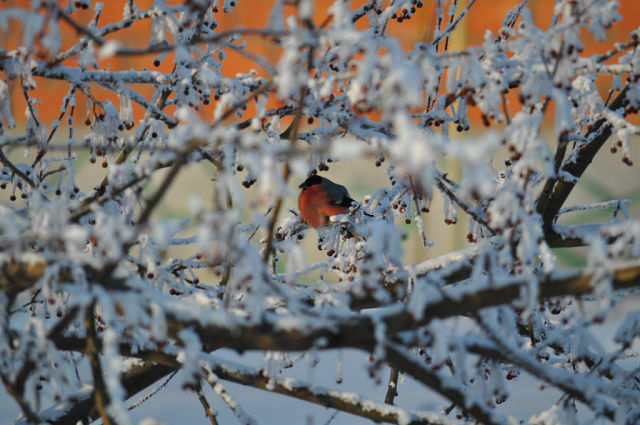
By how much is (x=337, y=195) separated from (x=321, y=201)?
206 mm

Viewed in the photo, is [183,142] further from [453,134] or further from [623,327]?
[453,134]

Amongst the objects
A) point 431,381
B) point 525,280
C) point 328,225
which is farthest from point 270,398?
point 525,280

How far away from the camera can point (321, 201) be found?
371 centimetres

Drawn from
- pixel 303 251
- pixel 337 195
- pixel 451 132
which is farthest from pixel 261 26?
pixel 303 251

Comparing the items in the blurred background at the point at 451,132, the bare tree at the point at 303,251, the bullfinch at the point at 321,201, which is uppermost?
the blurred background at the point at 451,132

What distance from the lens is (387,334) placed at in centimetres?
133

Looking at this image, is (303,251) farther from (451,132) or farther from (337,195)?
(451,132)

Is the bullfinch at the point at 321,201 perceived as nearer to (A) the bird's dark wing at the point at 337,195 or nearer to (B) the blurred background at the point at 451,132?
(A) the bird's dark wing at the point at 337,195

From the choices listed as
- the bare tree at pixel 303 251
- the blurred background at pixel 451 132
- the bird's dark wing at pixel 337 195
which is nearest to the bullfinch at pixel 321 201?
the bird's dark wing at pixel 337 195

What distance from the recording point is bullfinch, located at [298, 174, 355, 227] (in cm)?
355

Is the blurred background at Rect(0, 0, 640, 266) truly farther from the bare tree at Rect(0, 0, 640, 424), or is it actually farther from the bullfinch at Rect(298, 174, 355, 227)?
the bare tree at Rect(0, 0, 640, 424)

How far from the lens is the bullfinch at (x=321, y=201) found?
3.55 m

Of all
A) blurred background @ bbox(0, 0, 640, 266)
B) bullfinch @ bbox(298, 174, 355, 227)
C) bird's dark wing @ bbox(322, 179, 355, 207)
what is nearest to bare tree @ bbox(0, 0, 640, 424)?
bullfinch @ bbox(298, 174, 355, 227)

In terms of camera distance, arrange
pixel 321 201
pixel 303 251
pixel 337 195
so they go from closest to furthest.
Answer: pixel 303 251 < pixel 321 201 < pixel 337 195
